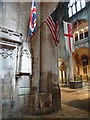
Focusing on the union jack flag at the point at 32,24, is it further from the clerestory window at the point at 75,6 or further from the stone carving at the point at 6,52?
the clerestory window at the point at 75,6

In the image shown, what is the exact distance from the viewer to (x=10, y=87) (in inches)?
165

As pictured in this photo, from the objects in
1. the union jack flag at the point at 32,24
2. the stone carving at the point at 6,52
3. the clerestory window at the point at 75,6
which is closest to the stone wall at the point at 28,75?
the stone carving at the point at 6,52

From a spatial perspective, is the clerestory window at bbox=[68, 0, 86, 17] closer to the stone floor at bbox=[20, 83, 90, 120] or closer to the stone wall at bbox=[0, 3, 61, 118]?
the stone wall at bbox=[0, 3, 61, 118]

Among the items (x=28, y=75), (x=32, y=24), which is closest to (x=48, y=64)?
(x=28, y=75)

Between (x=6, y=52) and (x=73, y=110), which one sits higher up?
(x=6, y=52)

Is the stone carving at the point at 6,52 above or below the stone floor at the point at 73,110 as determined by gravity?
above

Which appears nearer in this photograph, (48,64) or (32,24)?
(32,24)

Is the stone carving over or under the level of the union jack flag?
under

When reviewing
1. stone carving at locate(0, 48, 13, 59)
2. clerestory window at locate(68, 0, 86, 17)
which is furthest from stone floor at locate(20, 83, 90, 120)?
clerestory window at locate(68, 0, 86, 17)

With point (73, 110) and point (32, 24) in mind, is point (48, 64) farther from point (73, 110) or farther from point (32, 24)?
point (73, 110)

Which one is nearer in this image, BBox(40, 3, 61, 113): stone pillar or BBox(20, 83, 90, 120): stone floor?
BBox(20, 83, 90, 120): stone floor

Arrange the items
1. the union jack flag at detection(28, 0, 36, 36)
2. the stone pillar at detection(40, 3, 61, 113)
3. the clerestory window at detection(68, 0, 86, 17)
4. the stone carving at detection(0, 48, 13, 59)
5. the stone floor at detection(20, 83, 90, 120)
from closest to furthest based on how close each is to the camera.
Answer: the stone carving at detection(0, 48, 13, 59)
the stone floor at detection(20, 83, 90, 120)
the union jack flag at detection(28, 0, 36, 36)
the stone pillar at detection(40, 3, 61, 113)
the clerestory window at detection(68, 0, 86, 17)

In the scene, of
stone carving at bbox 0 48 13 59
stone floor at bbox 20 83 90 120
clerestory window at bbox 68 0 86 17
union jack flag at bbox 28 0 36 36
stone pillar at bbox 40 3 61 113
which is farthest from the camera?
clerestory window at bbox 68 0 86 17

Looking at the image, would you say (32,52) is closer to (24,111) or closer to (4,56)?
(4,56)
